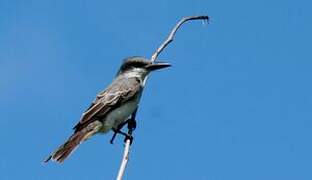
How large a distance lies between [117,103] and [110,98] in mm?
235

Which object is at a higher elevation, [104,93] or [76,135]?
[104,93]

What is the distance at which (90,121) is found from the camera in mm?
9750

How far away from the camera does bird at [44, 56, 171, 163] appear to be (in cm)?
961

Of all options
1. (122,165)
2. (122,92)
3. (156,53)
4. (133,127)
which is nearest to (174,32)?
(156,53)

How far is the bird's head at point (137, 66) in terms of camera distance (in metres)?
10.2

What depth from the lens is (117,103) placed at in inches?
398

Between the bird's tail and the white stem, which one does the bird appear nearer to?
the bird's tail

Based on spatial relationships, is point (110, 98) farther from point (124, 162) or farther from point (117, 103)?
point (124, 162)

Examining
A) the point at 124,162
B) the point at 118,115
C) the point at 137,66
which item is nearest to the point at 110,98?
the point at 118,115

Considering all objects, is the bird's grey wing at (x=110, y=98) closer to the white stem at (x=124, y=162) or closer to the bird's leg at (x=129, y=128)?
the bird's leg at (x=129, y=128)

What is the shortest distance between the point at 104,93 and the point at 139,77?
1.90ft

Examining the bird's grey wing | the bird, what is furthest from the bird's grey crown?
the bird's grey wing

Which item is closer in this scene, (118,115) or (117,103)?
(118,115)

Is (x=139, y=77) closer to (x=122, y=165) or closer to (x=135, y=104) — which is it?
(x=135, y=104)
